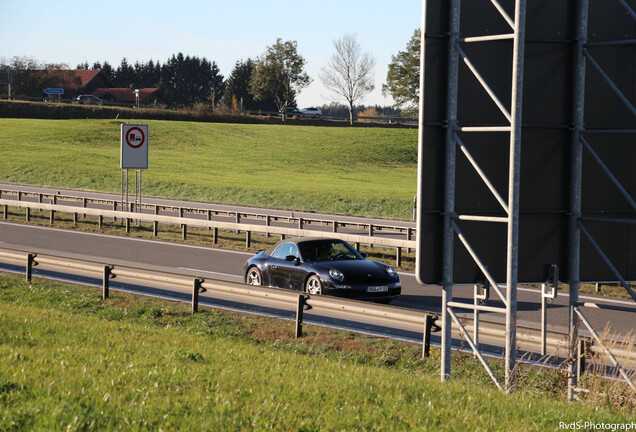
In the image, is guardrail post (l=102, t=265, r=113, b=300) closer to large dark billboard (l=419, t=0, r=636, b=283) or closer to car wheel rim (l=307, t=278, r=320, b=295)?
car wheel rim (l=307, t=278, r=320, b=295)

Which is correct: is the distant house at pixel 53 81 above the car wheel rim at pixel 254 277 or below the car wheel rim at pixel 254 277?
above

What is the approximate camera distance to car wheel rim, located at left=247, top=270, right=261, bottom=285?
17.3 meters

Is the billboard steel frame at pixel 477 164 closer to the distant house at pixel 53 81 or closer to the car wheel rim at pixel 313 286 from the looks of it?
the car wheel rim at pixel 313 286

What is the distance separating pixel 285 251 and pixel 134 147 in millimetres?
14662

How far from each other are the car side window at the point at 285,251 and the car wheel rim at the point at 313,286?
0.85 meters

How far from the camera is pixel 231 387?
312 inches

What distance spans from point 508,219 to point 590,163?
1278 millimetres

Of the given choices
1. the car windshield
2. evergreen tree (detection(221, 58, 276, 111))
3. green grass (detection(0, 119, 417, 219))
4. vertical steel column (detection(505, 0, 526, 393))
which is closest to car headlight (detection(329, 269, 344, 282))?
the car windshield

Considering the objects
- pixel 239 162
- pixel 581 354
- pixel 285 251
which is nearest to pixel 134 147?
pixel 285 251

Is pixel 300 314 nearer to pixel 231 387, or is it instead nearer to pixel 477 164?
pixel 231 387

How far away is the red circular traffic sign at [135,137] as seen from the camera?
29.8 m

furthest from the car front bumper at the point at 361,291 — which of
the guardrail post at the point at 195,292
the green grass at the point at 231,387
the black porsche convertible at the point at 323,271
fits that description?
the green grass at the point at 231,387

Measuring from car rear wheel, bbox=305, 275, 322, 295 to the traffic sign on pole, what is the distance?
15409 mm

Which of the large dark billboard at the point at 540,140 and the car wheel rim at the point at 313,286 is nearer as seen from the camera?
the large dark billboard at the point at 540,140
